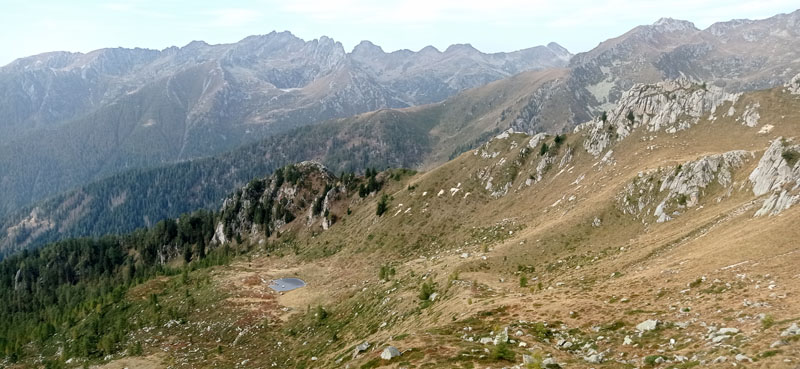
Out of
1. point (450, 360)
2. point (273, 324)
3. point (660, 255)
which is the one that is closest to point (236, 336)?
point (273, 324)

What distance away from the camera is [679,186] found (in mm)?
68812

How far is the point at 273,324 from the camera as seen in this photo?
249ft

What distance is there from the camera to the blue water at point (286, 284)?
3871 inches

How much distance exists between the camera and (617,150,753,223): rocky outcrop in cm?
6712

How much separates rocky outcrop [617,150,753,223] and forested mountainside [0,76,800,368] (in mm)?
260

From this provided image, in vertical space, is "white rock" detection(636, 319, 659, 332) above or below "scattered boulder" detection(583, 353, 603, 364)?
above

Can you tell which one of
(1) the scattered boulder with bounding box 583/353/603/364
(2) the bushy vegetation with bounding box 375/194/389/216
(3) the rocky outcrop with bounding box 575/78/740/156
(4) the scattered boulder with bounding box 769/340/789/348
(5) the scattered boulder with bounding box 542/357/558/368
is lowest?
(2) the bushy vegetation with bounding box 375/194/389/216

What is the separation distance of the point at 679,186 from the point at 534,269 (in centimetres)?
2673

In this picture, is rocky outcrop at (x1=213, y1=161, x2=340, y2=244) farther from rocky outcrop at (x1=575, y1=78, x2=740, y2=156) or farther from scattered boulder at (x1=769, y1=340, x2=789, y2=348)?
scattered boulder at (x1=769, y1=340, x2=789, y2=348)

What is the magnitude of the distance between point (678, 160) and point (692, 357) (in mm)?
67067

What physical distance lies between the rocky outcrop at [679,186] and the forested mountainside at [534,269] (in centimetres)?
26

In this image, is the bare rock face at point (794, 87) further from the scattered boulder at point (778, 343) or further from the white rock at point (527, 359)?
the white rock at point (527, 359)

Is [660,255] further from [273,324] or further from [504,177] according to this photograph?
[504,177]

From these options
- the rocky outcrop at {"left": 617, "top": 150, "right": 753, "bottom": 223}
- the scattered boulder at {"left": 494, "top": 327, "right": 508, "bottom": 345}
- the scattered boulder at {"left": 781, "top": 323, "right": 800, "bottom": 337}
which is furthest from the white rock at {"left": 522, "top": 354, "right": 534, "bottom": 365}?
the rocky outcrop at {"left": 617, "top": 150, "right": 753, "bottom": 223}
